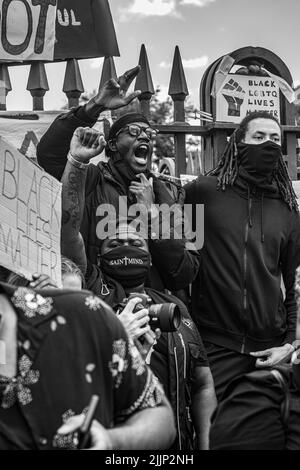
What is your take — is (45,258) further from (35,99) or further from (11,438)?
(35,99)

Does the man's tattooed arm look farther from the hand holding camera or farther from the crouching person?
the hand holding camera

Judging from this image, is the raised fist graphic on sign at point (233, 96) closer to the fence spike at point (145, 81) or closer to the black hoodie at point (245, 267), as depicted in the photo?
the fence spike at point (145, 81)

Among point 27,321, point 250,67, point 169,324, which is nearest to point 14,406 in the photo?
point 27,321

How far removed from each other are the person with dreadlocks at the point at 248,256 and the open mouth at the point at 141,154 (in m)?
0.34

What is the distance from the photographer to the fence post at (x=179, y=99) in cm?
591

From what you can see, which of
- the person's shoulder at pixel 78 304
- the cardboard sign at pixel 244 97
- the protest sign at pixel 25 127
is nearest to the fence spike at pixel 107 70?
the protest sign at pixel 25 127

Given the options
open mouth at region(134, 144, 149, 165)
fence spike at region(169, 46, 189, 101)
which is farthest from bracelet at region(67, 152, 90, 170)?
fence spike at region(169, 46, 189, 101)

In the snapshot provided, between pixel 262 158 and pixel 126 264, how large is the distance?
3.69ft

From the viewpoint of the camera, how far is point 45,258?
3441mm

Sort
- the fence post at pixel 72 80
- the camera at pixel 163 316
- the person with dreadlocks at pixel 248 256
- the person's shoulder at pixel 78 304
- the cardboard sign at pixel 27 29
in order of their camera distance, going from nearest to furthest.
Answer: the person's shoulder at pixel 78 304 < the camera at pixel 163 316 < the person with dreadlocks at pixel 248 256 < the cardboard sign at pixel 27 29 < the fence post at pixel 72 80

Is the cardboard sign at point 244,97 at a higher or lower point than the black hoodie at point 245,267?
higher

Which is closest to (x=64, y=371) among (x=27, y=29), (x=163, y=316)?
(x=163, y=316)

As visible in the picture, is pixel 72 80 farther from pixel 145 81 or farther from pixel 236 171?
pixel 236 171

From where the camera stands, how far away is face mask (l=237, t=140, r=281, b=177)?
4426 mm
